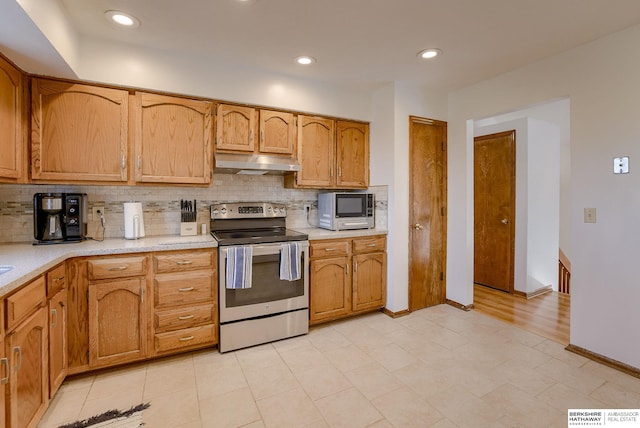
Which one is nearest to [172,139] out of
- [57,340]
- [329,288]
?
[57,340]

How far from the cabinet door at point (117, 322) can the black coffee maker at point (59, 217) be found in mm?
522

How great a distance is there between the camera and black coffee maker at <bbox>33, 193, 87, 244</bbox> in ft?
7.13

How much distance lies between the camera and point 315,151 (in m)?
3.14

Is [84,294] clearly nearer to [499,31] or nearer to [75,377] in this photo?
[75,377]

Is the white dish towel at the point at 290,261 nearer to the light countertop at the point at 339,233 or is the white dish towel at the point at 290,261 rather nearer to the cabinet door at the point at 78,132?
the light countertop at the point at 339,233

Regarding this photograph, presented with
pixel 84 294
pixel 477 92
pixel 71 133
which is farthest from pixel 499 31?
pixel 84 294

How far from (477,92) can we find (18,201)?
4.22 metres

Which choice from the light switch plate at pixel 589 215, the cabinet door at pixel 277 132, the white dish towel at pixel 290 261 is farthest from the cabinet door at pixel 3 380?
the light switch plate at pixel 589 215

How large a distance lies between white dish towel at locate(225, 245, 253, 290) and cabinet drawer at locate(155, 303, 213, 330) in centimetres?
26

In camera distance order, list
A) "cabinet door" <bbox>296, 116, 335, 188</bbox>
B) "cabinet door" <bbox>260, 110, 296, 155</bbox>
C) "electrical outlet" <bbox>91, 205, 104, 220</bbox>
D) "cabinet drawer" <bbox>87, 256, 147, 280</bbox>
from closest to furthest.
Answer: "cabinet drawer" <bbox>87, 256, 147, 280</bbox>, "electrical outlet" <bbox>91, 205, 104, 220</bbox>, "cabinet door" <bbox>260, 110, 296, 155</bbox>, "cabinet door" <bbox>296, 116, 335, 188</bbox>

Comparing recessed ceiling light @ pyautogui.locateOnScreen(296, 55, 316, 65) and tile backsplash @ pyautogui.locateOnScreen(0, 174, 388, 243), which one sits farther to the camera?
recessed ceiling light @ pyautogui.locateOnScreen(296, 55, 316, 65)

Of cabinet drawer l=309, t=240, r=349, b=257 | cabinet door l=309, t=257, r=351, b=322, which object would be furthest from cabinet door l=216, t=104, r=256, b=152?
cabinet door l=309, t=257, r=351, b=322

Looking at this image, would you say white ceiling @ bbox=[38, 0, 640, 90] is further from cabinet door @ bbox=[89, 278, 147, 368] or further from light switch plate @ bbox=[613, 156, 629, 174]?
cabinet door @ bbox=[89, 278, 147, 368]

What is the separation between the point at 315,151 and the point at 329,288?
1392mm
